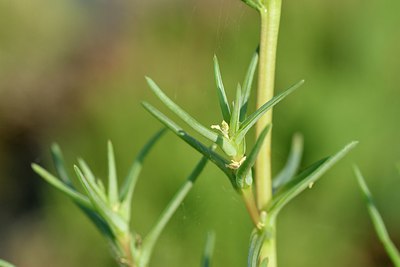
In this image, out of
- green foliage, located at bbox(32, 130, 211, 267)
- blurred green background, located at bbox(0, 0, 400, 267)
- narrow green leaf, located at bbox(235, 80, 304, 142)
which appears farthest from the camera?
blurred green background, located at bbox(0, 0, 400, 267)

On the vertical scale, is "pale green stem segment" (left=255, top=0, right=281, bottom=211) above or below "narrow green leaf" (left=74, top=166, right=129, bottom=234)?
above

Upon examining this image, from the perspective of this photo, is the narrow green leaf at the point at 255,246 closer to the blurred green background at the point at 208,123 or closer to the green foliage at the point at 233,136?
the green foliage at the point at 233,136

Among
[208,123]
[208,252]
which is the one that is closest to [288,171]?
[208,252]

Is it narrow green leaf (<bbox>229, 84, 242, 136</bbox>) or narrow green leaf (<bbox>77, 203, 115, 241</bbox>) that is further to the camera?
narrow green leaf (<bbox>77, 203, 115, 241</bbox>)

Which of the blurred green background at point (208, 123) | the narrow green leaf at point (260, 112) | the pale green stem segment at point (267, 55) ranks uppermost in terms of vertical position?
the pale green stem segment at point (267, 55)

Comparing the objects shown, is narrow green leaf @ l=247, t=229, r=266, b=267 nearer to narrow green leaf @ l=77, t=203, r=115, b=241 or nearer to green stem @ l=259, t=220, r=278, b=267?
green stem @ l=259, t=220, r=278, b=267

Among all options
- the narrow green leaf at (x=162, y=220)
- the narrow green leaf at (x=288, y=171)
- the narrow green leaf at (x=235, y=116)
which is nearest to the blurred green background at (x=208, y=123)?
the narrow green leaf at (x=288, y=171)

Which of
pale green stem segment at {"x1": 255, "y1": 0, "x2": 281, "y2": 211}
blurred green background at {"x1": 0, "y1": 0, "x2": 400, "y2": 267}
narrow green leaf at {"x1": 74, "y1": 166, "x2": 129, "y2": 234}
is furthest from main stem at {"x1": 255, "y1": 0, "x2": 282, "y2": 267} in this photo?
blurred green background at {"x1": 0, "y1": 0, "x2": 400, "y2": 267}

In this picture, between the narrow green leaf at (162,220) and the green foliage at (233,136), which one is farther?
the narrow green leaf at (162,220)

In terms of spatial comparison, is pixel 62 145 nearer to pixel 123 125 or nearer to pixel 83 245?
pixel 123 125
